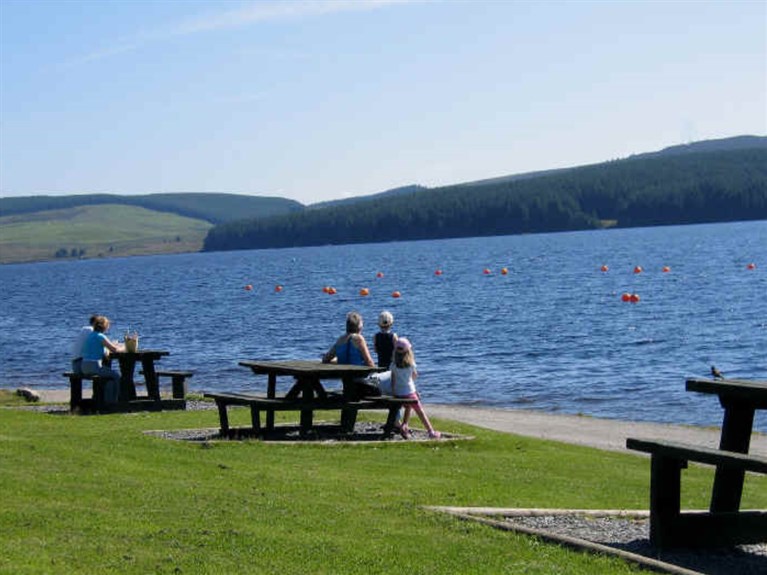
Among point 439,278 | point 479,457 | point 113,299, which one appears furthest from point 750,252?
point 479,457

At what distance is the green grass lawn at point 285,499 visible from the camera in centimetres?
858

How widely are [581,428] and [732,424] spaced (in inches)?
515

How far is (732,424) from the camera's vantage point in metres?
10.3

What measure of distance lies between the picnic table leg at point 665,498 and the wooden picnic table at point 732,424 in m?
0.63

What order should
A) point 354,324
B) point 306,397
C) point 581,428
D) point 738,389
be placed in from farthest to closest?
1. point 581,428
2. point 354,324
3. point 306,397
4. point 738,389

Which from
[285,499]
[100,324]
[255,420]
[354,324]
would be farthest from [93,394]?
[285,499]

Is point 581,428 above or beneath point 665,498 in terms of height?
beneath

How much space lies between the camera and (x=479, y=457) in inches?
605

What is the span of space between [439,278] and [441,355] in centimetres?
6617

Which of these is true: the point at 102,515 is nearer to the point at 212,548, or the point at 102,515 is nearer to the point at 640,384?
the point at 212,548

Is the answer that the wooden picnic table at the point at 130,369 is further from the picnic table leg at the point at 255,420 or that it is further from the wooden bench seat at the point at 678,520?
the wooden bench seat at the point at 678,520

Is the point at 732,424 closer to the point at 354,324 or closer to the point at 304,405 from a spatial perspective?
the point at 304,405

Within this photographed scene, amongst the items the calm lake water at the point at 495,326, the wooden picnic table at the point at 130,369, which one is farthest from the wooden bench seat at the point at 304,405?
the calm lake water at the point at 495,326

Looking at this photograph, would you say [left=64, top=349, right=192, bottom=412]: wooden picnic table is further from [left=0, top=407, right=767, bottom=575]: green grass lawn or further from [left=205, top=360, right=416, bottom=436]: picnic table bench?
[left=205, top=360, right=416, bottom=436]: picnic table bench
